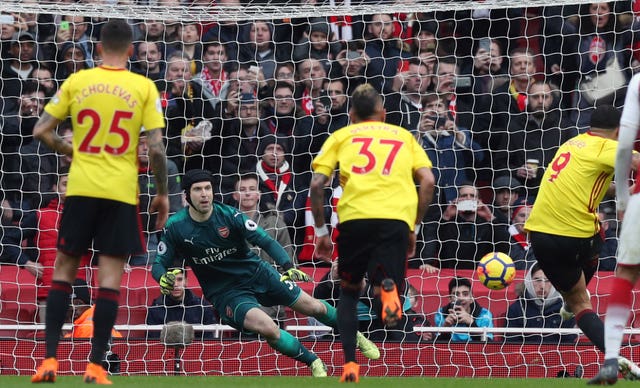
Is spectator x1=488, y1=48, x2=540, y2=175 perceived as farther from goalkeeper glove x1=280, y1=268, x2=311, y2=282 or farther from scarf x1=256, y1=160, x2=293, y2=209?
goalkeeper glove x1=280, y1=268, x2=311, y2=282

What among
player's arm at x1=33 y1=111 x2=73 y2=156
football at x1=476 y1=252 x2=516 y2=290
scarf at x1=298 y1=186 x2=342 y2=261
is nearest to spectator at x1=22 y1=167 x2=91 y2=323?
scarf at x1=298 y1=186 x2=342 y2=261

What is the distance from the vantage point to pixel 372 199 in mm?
7879

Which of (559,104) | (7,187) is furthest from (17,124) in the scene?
(559,104)

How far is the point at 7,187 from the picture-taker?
13.4 metres

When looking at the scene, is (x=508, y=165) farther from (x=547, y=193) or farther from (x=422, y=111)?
(x=547, y=193)

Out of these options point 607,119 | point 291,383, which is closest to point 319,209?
point 291,383

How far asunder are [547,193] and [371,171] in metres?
1.94

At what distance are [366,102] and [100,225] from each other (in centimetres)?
197

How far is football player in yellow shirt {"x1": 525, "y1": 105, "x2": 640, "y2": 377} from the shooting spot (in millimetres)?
8992

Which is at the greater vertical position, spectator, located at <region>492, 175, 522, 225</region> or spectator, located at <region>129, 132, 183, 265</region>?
spectator, located at <region>492, 175, 522, 225</region>

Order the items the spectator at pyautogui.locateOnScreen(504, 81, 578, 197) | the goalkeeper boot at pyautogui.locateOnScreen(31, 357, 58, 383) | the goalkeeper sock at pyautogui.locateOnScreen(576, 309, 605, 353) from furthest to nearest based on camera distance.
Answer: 1. the spectator at pyautogui.locateOnScreen(504, 81, 578, 197)
2. the goalkeeper sock at pyautogui.locateOnScreen(576, 309, 605, 353)
3. the goalkeeper boot at pyautogui.locateOnScreen(31, 357, 58, 383)

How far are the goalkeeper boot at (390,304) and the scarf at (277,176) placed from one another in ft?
17.7

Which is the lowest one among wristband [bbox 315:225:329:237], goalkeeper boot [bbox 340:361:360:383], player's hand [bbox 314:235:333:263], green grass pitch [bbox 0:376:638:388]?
green grass pitch [bbox 0:376:638:388]

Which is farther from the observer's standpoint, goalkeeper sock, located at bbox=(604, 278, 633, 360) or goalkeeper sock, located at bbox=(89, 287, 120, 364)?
goalkeeper sock, located at bbox=(89, 287, 120, 364)
